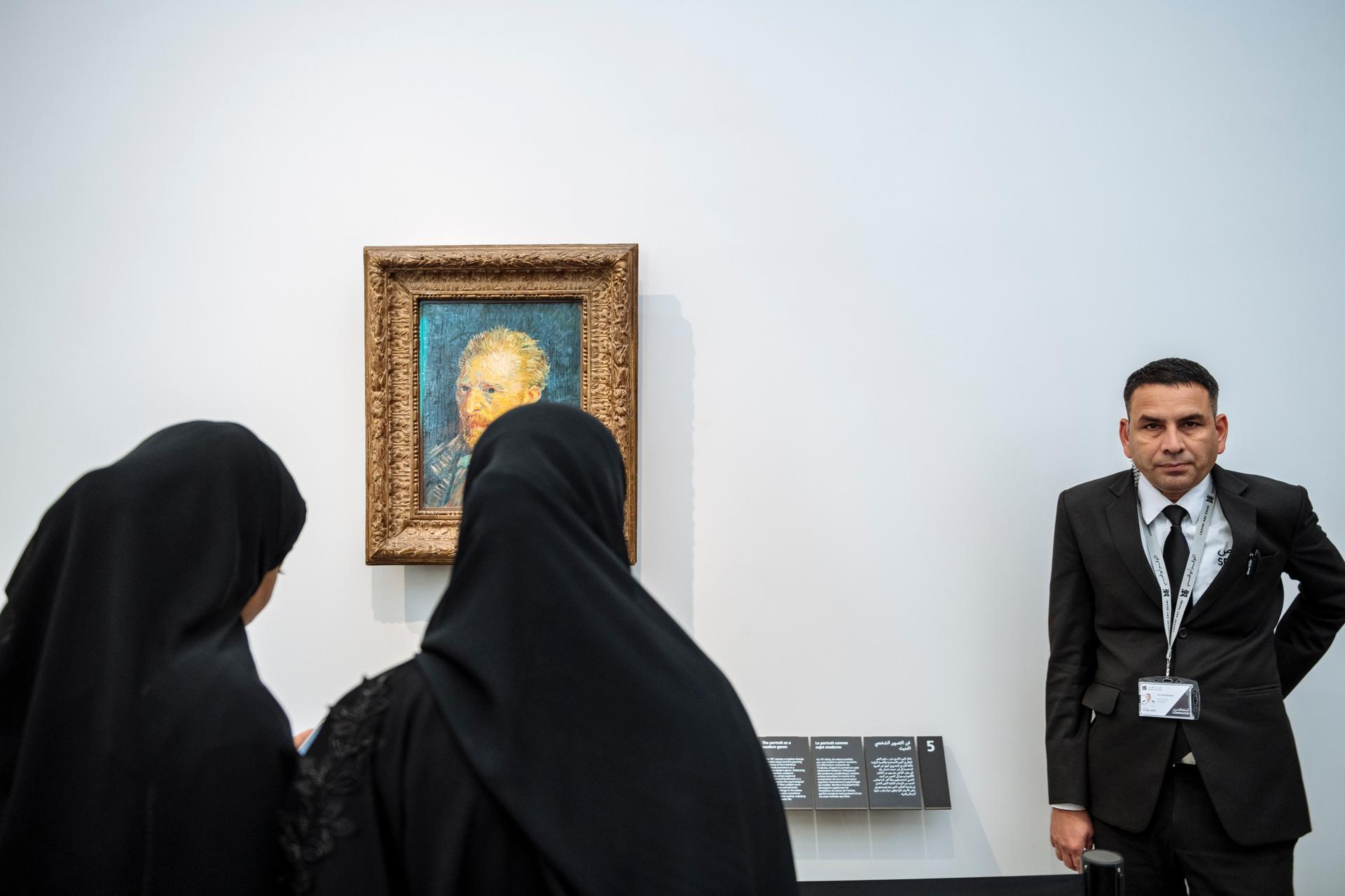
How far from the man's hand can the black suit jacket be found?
5cm

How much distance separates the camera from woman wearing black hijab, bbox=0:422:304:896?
1.39 m

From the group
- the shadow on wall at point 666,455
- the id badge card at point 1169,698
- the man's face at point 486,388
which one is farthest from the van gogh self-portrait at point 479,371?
the id badge card at point 1169,698

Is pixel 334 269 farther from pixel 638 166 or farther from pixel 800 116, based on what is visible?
pixel 800 116

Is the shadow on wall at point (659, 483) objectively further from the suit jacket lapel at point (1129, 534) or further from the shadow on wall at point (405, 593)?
the suit jacket lapel at point (1129, 534)

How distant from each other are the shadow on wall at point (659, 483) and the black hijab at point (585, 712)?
1.53m

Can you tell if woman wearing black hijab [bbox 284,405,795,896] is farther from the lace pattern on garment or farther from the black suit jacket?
the black suit jacket

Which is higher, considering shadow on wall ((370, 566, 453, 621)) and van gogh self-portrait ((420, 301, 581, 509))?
van gogh self-portrait ((420, 301, 581, 509))

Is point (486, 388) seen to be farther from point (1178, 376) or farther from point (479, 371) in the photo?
point (1178, 376)

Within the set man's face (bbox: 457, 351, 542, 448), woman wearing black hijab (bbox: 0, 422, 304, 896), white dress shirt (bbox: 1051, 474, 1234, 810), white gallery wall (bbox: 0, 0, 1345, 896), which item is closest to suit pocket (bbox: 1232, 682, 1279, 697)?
white dress shirt (bbox: 1051, 474, 1234, 810)

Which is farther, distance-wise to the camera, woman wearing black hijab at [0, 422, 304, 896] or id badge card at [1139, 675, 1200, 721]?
id badge card at [1139, 675, 1200, 721]

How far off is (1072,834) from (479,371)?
6.92 feet

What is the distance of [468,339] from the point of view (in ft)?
9.57

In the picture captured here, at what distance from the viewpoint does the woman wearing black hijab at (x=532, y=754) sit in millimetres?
1229

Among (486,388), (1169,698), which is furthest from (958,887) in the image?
(486,388)
